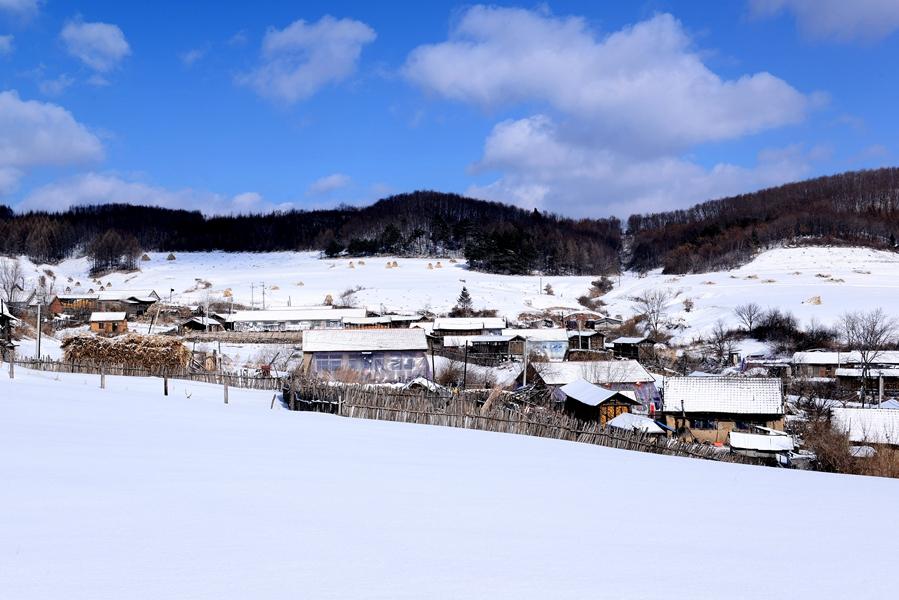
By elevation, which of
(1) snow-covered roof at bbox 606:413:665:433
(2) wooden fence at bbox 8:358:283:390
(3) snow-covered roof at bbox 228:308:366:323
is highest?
(3) snow-covered roof at bbox 228:308:366:323

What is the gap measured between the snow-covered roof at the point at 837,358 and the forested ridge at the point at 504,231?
55369mm

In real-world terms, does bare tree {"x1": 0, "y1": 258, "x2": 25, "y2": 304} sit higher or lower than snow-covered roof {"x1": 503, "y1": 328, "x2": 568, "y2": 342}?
higher

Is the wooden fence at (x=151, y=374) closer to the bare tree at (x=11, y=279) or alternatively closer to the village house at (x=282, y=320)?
the village house at (x=282, y=320)

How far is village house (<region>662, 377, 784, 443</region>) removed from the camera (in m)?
30.0

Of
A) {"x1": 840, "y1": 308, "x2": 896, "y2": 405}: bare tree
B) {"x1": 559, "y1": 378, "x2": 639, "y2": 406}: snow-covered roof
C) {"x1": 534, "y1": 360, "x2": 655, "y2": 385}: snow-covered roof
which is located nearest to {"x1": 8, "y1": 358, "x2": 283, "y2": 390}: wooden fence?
{"x1": 559, "y1": 378, "x2": 639, "y2": 406}: snow-covered roof

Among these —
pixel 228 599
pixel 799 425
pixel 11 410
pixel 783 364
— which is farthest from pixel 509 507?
pixel 783 364

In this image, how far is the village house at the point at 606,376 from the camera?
35.9 meters

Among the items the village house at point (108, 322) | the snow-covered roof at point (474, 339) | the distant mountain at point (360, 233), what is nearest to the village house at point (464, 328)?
the snow-covered roof at point (474, 339)

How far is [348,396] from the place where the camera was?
2016cm

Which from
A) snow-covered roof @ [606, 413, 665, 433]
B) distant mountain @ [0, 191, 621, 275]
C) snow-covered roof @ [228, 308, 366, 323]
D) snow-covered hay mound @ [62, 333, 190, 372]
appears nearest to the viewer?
snow-covered roof @ [606, 413, 665, 433]

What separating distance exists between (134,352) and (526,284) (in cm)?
6558

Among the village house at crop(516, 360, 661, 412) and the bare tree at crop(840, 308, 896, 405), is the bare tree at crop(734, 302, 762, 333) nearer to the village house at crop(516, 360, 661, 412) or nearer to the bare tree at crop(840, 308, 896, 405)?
the bare tree at crop(840, 308, 896, 405)

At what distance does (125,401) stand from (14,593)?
13.9m

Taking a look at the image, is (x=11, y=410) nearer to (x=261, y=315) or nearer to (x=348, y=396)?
(x=348, y=396)
